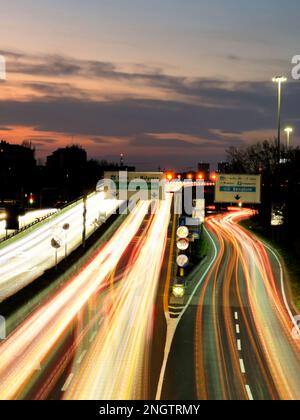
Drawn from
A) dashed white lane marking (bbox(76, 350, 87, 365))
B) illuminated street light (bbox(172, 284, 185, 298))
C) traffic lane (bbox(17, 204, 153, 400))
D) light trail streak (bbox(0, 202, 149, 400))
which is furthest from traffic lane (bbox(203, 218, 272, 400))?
light trail streak (bbox(0, 202, 149, 400))

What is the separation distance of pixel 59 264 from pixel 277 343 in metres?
24.7

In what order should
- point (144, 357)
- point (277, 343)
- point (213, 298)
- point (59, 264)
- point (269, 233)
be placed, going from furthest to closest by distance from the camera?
1. point (269, 233)
2. point (59, 264)
3. point (213, 298)
4. point (277, 343)
5. point (144, 357)

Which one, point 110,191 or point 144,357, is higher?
point 110,191

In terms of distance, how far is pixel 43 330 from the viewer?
1065 inches

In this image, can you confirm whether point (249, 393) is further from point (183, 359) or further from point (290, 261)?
point (290, 261)

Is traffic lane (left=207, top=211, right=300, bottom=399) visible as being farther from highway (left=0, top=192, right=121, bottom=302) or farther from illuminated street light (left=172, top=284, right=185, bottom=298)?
highway (left=0, top=192, right=121, bottom=302)

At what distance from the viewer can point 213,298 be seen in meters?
36.4

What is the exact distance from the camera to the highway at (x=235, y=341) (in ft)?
66.1

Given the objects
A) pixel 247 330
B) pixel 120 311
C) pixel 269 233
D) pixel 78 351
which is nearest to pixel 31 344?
pixel 78 351

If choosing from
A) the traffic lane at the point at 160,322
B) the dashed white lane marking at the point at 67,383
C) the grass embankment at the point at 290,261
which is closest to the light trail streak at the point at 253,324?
the grass embankment at the point at 290,261

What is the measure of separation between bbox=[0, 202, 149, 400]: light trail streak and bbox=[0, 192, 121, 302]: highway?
3.59 meters

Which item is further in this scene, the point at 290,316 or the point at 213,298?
the point at 213,298

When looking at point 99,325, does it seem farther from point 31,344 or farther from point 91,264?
point 91,264

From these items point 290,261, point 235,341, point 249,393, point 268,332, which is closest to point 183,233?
point 235,341
